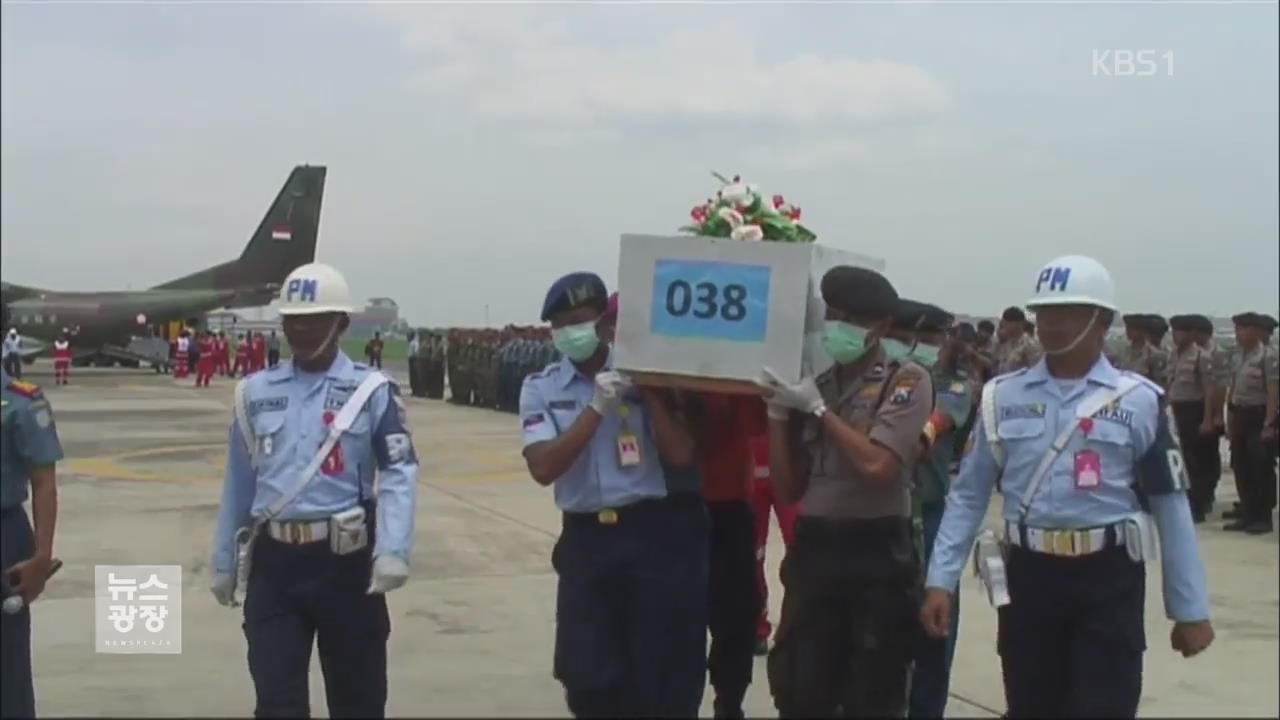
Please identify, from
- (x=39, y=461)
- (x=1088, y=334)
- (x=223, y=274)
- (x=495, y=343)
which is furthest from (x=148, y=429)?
(x=223, y=274)

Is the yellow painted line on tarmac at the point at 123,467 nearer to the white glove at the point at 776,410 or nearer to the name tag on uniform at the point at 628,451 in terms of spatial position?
the name tag on uniform at the point at 628,451

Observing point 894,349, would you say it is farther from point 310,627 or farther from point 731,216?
point 310,627

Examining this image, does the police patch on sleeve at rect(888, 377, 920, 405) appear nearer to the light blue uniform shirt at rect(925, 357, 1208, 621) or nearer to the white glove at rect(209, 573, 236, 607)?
the light blue uniform shirt at rect(925, 357, 1208, 621)

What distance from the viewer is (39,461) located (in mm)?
4332

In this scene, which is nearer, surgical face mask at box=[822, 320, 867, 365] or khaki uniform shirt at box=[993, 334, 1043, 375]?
surgical face mask at box=[822, 320, 867, 365]

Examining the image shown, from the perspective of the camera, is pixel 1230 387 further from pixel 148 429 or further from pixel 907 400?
pixel 148 429

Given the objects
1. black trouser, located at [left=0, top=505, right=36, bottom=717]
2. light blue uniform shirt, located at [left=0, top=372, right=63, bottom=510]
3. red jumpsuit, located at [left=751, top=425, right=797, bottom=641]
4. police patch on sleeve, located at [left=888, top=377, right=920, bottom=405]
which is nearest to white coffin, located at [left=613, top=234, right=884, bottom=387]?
police patch on sleeve, located at [left=888, top=377, right=920, bottom=405]

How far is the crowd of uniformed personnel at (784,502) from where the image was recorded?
4.09 metres

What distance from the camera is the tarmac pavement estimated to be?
6176mm

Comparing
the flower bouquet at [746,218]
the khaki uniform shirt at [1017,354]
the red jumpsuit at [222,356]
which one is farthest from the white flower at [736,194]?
the red jumpsuit at [222,356]

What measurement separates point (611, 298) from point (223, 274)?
138 ft

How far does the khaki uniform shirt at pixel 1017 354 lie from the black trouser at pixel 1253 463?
1651mm

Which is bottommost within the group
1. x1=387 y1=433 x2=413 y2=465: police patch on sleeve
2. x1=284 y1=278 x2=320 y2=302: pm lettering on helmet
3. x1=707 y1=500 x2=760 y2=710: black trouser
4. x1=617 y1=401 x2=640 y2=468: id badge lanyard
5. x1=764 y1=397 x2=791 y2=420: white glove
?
x1=707 y1=500 x2=760 y2=710: black trouser

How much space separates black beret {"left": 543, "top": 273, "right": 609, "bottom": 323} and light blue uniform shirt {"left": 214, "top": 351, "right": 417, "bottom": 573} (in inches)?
22.3
